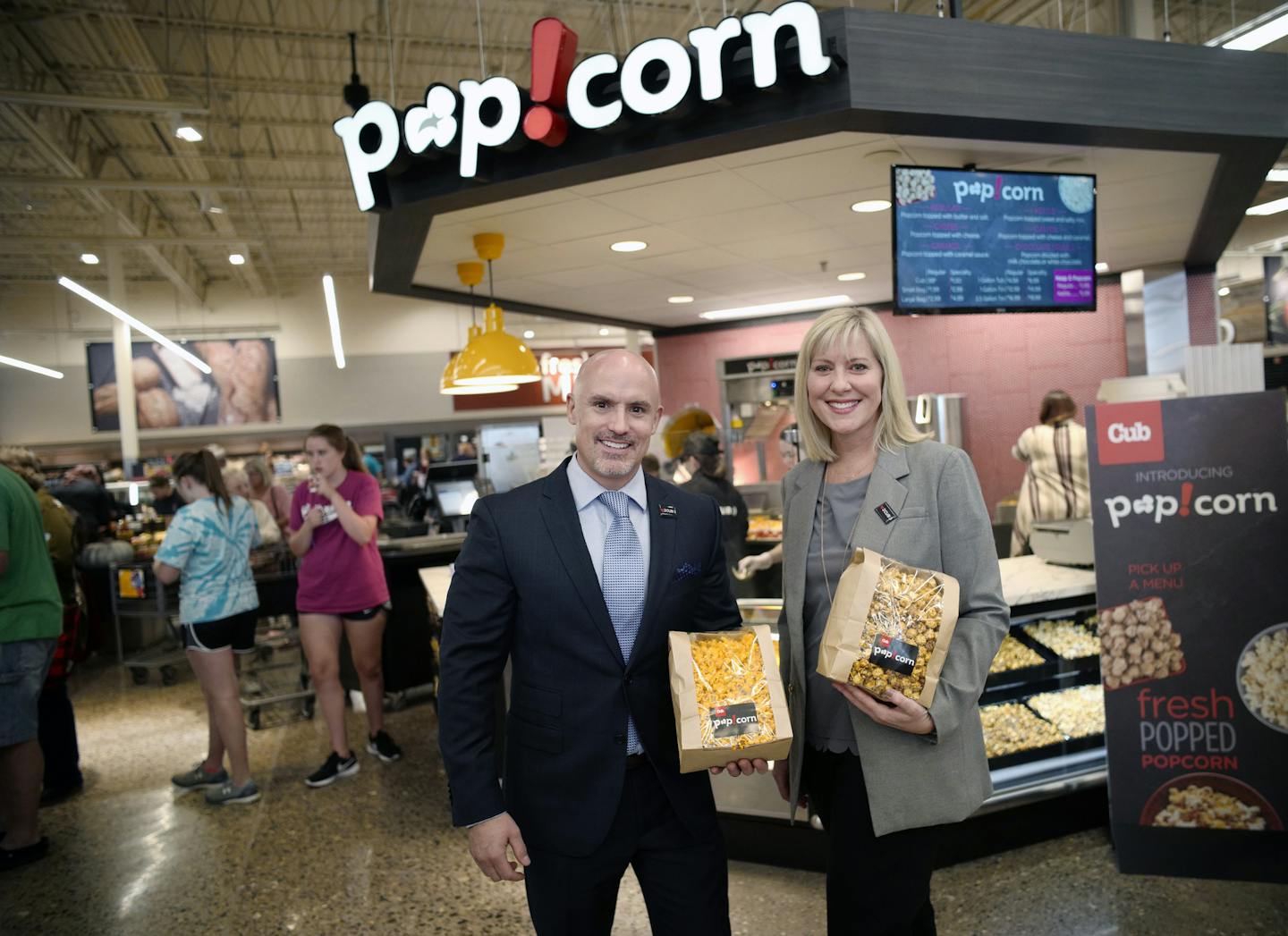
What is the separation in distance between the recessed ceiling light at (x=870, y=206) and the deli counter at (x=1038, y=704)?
2.41m

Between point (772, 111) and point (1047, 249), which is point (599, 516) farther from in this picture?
point (1047, 249)

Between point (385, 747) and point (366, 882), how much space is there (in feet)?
4.58

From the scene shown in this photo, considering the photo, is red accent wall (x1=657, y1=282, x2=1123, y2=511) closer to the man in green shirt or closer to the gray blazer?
the man in green shirt

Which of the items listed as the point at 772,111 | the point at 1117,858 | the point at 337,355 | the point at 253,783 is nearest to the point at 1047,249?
the point at 772,111

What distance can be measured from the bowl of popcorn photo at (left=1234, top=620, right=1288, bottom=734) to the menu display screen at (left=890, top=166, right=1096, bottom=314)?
192cm

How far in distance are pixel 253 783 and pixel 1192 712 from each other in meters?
4.20

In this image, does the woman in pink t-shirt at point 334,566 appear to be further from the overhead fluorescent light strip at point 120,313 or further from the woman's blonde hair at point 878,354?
the overhead fluorescent light strip at point 120,313

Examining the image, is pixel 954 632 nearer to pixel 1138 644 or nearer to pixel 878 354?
pixel 878 354

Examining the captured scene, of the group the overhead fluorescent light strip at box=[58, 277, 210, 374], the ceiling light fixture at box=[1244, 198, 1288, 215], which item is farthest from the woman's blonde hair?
the overhead fluorescent light strip at box=[58, 277, 210, 374]

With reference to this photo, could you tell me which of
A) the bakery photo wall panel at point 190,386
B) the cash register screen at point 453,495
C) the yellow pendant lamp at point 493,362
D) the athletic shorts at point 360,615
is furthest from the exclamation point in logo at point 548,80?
the bakery photo wall panel at point 190,386

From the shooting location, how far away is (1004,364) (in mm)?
8453

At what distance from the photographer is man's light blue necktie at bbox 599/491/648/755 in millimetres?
1771

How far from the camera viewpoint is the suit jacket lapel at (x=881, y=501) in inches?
70.9

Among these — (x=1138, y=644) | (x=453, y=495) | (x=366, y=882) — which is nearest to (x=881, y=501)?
(x=1138, y=644)
